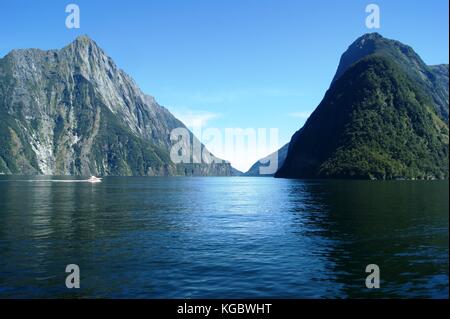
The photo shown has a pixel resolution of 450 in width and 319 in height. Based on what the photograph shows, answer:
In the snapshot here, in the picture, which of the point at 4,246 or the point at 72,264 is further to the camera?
the point at 4,246

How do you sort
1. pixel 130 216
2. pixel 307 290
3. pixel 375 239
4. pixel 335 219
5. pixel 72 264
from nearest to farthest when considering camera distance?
pixel 307 290 < pixel 72 264 < pixel 375 239 < pixel 335 219 < pixel 130 216

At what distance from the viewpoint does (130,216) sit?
8106 cm
